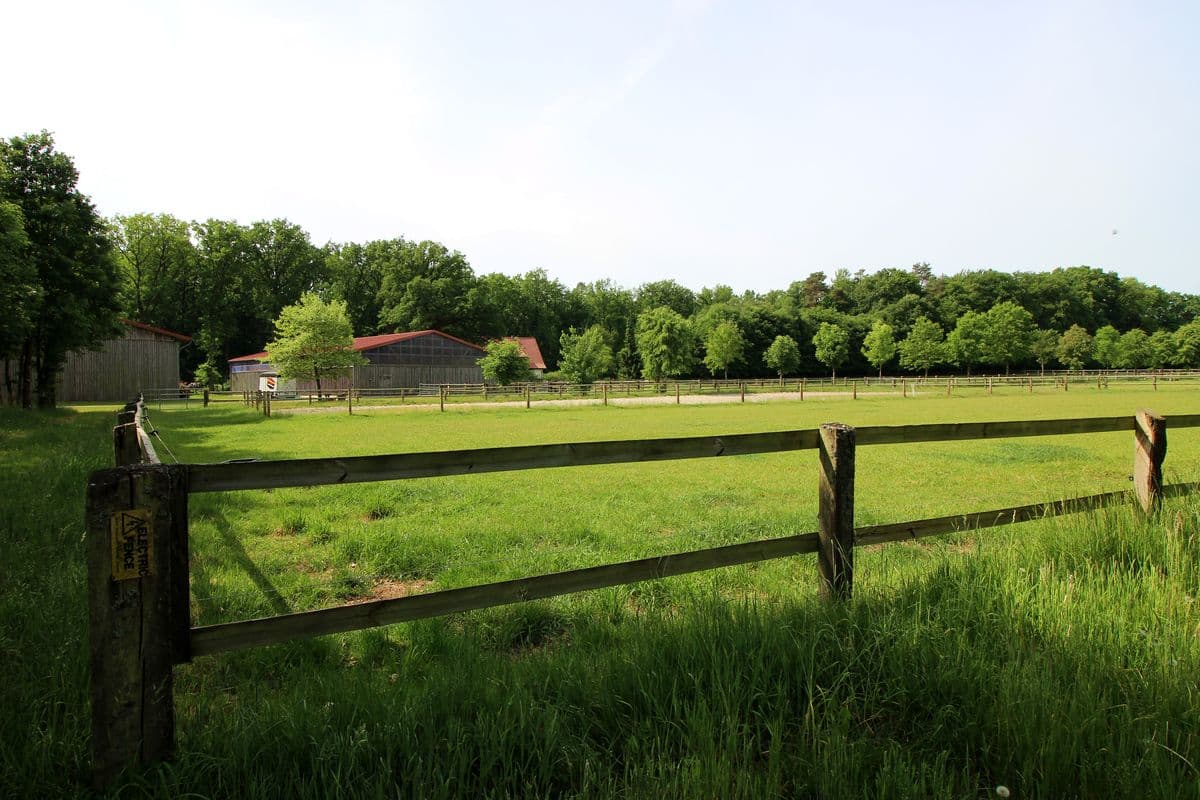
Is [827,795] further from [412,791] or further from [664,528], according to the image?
[664,528]

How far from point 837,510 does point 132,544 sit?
309 centimetres

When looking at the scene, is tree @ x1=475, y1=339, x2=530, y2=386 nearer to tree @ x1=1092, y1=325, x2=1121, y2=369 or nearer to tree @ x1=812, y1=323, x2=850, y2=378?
tree @ x1=812, y1=323, x2=850, y2=378

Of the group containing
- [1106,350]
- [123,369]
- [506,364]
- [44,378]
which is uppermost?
[1106,350]

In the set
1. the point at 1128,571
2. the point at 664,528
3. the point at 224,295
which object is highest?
the point at 224,295

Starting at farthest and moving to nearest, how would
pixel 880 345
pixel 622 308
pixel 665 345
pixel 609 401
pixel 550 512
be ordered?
pixel 622 308 < pixel 880 345 < pixel 665 345 < pixel 609 401 < pixel 550 512

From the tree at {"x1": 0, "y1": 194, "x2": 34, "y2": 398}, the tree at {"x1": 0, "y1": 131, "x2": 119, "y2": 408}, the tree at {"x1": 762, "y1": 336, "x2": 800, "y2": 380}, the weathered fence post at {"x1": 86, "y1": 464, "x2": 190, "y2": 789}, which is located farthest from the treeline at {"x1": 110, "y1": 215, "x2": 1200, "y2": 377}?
the weathered fence post at {"x1": 86, "y1": 464, "x2": 190, "y2": 789}

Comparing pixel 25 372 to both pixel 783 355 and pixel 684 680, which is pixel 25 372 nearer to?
pixel 684 680

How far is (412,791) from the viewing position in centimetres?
203

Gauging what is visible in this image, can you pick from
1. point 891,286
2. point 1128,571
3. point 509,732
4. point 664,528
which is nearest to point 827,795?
point 509,732

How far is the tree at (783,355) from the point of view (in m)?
88.2

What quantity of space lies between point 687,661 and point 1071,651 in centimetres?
168

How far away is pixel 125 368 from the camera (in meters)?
42.1

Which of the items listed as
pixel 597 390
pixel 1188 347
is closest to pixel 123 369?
pixel 597 390

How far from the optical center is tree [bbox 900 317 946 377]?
90.7 metres
